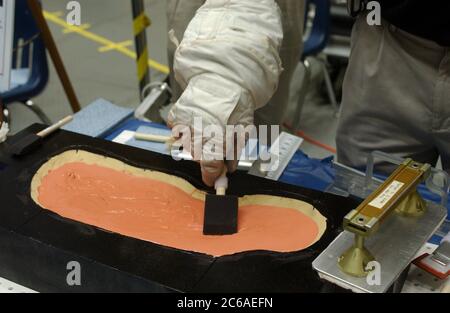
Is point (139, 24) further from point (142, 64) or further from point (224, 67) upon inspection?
point (224, 67)

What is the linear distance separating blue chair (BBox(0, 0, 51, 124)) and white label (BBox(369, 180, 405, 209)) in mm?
1615

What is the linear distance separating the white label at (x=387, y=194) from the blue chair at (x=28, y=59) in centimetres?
161

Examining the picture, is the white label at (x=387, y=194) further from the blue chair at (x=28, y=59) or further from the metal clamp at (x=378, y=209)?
the blue chair at (x=28, y=59)

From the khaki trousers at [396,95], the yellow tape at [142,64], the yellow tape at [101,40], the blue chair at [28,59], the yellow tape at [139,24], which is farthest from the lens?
the yellow tape at [101,40]

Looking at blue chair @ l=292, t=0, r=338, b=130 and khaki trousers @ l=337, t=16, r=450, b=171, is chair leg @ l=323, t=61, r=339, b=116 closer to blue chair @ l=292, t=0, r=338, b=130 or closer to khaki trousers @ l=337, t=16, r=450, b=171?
blue chair @ l=292, t=0, r=338, b=130

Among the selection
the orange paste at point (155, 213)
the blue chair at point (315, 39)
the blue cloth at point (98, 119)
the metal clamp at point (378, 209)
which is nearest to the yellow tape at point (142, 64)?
the blue chair at point (315, 39)

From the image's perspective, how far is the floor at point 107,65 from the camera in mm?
2666

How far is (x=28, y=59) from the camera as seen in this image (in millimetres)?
2123

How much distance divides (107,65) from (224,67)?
2411mm

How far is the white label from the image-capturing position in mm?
719

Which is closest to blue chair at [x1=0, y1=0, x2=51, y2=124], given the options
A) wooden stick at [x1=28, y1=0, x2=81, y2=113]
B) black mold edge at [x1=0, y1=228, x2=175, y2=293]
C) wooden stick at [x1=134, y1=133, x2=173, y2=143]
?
wooden stick at [x1=28, y1=0, x2=81, y2=113]
